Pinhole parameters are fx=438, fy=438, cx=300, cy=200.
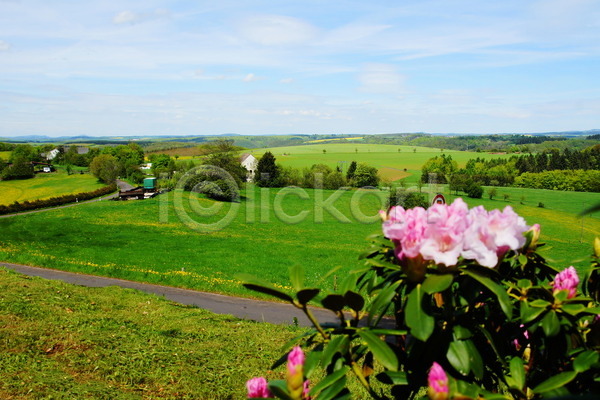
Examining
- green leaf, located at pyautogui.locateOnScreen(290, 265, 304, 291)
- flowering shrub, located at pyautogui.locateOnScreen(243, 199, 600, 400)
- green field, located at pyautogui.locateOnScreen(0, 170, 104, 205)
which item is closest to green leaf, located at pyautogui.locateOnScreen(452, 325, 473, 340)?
flowering shrub, located at pyautogui.locateOnScreen(243, 199, 600, 400)

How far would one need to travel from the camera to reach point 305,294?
1749mm

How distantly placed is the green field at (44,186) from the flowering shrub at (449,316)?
218 feet

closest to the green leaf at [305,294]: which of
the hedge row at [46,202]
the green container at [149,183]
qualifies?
the hedge row at [46,202]

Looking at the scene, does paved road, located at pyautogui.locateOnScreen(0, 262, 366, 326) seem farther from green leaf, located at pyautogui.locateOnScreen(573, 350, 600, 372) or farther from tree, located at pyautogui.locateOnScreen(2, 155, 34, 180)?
tree, located at pyautogui.locateOnScreen(2, 155, 34, 180)

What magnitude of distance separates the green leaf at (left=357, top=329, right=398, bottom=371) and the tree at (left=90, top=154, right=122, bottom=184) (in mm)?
74157

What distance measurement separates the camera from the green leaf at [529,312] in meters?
2.02

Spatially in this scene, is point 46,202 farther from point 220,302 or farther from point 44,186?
point 220,302

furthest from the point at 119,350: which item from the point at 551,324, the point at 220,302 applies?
the point at 220,302

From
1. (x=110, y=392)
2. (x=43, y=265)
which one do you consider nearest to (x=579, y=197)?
(x=43, y=265)

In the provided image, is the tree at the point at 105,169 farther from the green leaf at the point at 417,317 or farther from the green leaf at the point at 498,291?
the green leaf at the point at 498,291

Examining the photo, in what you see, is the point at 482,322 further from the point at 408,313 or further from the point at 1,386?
the point at 1,386

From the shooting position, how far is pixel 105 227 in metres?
33.4

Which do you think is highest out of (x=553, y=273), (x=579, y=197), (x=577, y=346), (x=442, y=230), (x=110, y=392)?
(x=442, y=230)

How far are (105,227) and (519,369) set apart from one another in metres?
35.2
